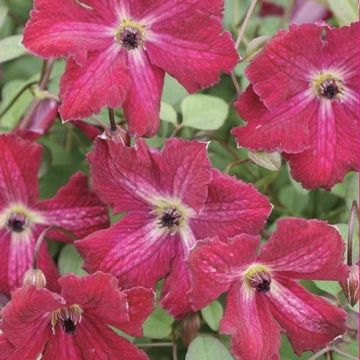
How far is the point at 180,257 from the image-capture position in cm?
95

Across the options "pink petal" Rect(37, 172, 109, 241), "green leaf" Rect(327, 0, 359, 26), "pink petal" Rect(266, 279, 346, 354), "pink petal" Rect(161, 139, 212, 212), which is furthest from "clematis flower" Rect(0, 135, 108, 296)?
"green leaf" Rect(327, 0, 359, 26)

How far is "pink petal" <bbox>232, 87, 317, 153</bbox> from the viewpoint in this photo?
3.06 feet

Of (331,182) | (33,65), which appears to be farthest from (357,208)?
(33,65)

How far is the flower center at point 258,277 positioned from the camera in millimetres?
907

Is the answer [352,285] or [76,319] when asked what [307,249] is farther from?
[76,319]

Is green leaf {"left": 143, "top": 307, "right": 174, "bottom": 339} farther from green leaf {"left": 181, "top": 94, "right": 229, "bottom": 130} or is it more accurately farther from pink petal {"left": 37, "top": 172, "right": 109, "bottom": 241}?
green leaf {"left": 181, "top": 94, "right": 229, "bottom": 130}

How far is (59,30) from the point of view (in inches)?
36.0

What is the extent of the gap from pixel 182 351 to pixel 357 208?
291 mm

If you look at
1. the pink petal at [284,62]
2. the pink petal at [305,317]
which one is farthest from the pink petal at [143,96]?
the pink petal at [305,317]

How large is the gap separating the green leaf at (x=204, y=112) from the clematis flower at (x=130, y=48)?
0.17 m

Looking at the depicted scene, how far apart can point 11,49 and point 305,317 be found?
1.72 feet

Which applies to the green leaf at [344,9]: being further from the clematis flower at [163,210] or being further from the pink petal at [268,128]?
→ the clematis flower at [163,210]

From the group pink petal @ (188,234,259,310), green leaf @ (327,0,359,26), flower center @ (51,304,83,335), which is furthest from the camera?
green leaf @ (327,0,359,26)

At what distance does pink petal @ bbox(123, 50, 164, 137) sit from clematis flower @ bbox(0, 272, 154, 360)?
165 mm
